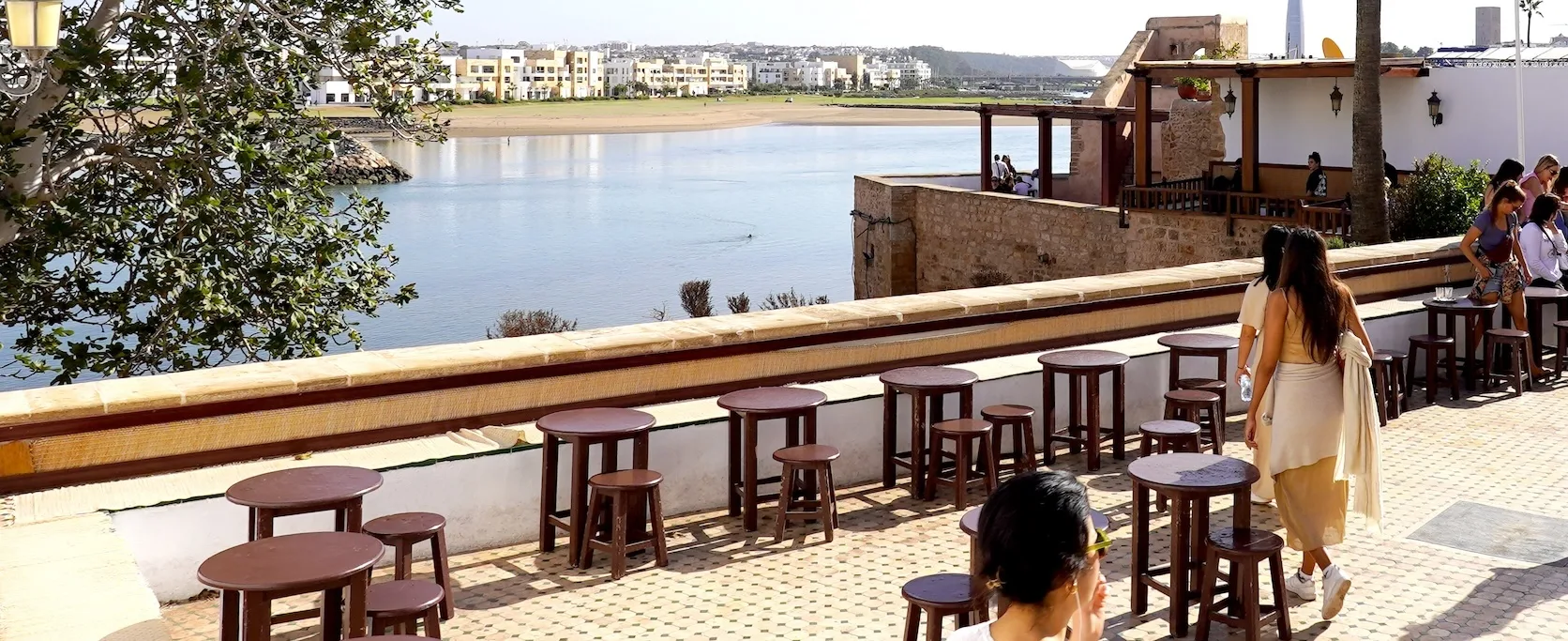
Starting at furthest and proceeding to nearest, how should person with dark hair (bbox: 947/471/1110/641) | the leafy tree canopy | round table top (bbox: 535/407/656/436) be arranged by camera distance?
the leafy tree canopy, round table top (bbox: 535/407/656/436), person with dark hair (bbox: 947/471/1110/641)

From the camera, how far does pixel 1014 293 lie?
7246 millimetres

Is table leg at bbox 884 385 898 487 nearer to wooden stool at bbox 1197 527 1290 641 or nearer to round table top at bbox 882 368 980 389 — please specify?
round table top at bbox 882 368 980 389

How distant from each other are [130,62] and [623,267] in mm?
34716

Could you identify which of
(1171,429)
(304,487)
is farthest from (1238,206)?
(304,487)

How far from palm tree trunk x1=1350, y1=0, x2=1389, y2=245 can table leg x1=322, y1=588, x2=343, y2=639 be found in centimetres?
1275

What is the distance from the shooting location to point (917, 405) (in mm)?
6027

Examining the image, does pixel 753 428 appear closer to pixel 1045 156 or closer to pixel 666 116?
pixel 1045 156

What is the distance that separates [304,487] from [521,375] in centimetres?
146

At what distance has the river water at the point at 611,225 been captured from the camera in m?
37.7

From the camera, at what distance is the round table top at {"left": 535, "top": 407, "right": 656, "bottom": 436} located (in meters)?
5.16

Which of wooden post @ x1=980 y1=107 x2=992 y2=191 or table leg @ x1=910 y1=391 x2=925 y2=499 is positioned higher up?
wooden post @ x1=980 y1=107 x2=992 y2=191

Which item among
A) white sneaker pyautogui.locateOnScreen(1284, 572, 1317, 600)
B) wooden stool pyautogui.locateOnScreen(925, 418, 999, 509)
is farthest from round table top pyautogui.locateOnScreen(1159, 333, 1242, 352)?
white sneaker pyautogui.locateOnScreen(1284, 572, 1317, 600)

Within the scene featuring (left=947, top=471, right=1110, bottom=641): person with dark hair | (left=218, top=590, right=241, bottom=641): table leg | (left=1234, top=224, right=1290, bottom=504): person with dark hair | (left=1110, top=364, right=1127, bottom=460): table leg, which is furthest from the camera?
(left=1110, top=364, right=1127, bottom=460): table leg

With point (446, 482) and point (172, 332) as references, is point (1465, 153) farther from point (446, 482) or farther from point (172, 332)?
point (446, 482)
